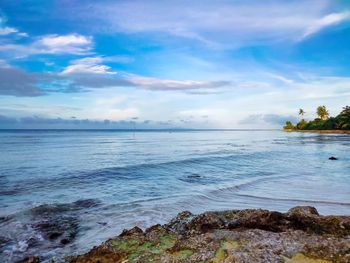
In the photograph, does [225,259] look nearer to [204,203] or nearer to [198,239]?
[198,239]

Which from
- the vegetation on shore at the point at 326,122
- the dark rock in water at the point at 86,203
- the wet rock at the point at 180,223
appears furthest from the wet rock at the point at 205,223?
the vegetation on shore at the point at 326,122

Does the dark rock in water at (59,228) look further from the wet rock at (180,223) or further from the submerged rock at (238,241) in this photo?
the wet rock at (180,223)

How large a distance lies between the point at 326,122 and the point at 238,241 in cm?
14310

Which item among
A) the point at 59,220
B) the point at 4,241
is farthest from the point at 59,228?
the point at 4,241

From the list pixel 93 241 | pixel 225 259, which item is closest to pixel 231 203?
pixel 93 241

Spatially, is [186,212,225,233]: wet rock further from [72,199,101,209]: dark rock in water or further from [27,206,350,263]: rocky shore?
[72,199,101,209]: dark rock in water

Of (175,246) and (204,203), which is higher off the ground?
(175,246)

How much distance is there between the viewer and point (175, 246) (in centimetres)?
602

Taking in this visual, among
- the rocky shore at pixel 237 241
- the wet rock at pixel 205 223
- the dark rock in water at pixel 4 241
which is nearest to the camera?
the rocky shore at pixel 237 241

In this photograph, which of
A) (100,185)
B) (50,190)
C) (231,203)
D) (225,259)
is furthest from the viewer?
(100,185)

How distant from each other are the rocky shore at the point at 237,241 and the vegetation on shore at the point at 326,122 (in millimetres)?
123508

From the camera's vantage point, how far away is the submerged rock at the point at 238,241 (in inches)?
209

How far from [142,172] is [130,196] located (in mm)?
8709

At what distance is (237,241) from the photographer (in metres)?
5.97
